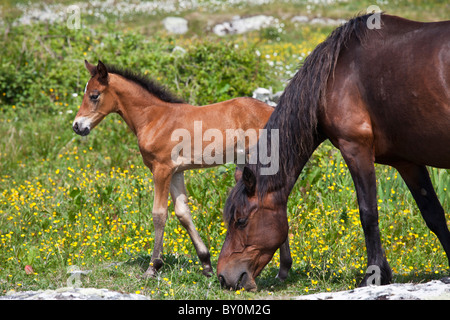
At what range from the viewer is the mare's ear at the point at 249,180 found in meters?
4.10

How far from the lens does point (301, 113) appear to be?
4.14m

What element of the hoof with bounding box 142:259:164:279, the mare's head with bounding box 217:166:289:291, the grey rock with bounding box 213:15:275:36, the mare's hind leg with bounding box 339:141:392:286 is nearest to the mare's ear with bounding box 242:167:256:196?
the mare's head with bounding box 217:166:289:291

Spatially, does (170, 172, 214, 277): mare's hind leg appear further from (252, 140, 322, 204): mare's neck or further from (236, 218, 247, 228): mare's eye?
(252, 140, 322, 204): mare's neck

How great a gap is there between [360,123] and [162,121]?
1.82 metres

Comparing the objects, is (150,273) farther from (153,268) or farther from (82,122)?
(82,122)

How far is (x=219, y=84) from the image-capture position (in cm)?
938

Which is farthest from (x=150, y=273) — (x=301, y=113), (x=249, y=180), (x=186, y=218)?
(x=301, y=113)

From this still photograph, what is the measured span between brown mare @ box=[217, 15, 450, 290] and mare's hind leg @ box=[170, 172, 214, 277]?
720mm

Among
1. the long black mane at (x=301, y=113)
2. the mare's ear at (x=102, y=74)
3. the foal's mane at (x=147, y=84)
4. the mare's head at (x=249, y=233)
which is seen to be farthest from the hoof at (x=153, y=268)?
the mare's ear at (x=102, y=74)

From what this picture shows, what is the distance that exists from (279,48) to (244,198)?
1173 centimetres

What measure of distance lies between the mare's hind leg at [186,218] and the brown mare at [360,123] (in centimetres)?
72

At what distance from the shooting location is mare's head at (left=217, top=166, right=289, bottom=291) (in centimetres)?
416

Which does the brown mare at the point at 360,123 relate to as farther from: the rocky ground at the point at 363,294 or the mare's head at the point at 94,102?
the mare's head at the point at 94,102
